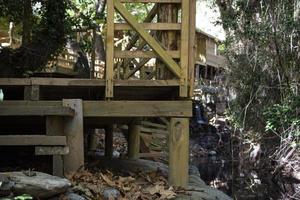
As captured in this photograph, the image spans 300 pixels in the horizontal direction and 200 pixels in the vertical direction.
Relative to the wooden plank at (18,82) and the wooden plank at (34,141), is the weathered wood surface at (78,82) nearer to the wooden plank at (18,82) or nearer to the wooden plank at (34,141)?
the wooden plank at (18,82)

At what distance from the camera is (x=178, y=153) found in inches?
302

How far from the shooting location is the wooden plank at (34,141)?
23.0ft

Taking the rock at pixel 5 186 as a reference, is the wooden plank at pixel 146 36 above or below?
above

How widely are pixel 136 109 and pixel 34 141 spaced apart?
1597mm

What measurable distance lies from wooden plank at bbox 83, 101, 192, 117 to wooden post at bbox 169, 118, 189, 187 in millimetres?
170

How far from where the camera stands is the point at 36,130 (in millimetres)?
11094

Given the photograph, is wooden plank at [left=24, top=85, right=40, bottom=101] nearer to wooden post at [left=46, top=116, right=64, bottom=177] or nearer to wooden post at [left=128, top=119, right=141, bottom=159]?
wooden post at [left=46, top=116, right=64, bottom=177]

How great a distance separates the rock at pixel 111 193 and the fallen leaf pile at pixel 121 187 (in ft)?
0.15

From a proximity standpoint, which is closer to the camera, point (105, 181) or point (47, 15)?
point (105, 181)

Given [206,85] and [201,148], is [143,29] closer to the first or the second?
[201,148]

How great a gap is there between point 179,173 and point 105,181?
1.28 meters

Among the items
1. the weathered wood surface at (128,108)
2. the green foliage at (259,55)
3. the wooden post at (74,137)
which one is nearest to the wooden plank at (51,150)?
the wooden post at (74,137)

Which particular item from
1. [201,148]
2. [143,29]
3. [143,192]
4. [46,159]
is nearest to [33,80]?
[143,29]

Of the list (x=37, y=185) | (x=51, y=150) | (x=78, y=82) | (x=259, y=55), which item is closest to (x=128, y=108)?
(x=78, y=82)
